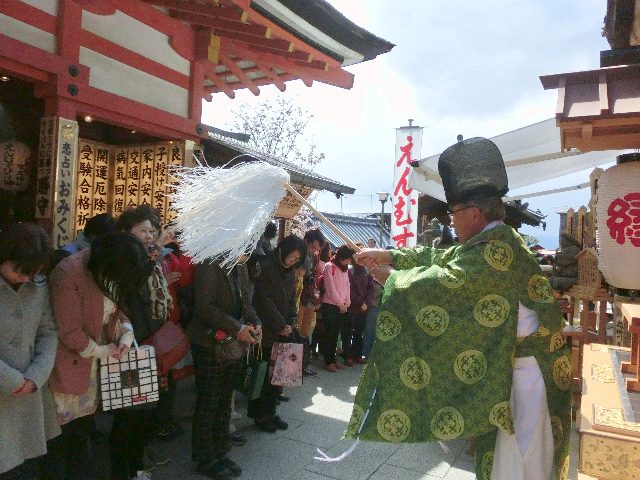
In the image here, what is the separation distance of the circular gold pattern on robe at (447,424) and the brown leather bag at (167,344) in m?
2.40

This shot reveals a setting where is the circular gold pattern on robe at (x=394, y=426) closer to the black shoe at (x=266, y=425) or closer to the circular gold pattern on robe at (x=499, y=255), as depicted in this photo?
the circular gold pattern on robe at (x=499, y=255)

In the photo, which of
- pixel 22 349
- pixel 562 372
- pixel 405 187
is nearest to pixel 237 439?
pixel 22 349

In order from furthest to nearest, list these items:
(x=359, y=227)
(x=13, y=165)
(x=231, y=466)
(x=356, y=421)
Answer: (x=359, y=227) < (x=13, y=165) < (x=231, y=466) < (x=356, y=421)

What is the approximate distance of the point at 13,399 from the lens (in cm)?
275

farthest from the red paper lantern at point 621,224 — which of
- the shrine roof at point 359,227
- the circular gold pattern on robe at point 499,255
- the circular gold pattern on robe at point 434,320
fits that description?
the shrine roof at point 359,227

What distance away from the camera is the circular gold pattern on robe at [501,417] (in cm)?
222

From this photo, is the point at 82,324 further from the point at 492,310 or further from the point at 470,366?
the point at 492,310

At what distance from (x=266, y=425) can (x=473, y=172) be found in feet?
12.5

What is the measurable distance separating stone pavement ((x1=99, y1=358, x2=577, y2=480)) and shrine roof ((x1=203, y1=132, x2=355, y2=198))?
3.29 m

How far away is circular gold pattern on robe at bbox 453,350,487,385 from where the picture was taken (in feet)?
7.45

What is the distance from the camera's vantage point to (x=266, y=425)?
516cm

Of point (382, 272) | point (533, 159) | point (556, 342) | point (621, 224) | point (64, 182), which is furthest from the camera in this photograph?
point (533, 159)

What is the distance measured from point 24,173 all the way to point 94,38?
4.92 feet

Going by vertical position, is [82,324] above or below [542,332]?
below
